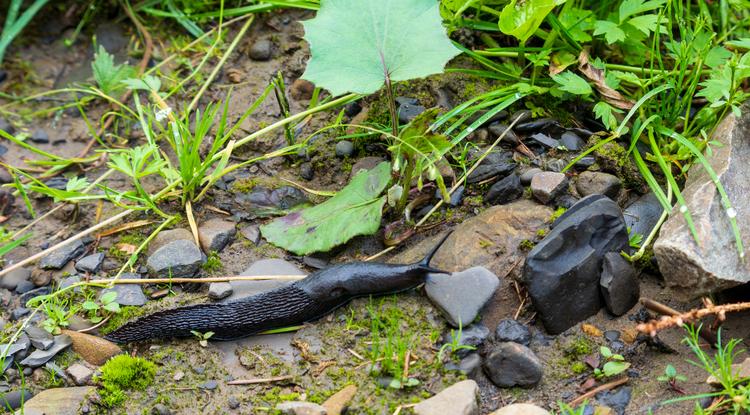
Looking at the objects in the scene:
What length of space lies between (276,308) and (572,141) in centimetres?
142

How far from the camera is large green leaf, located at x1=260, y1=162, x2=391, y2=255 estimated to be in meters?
2.90

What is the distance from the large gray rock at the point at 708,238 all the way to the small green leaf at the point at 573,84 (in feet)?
1.84

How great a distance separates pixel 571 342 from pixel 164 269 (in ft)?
5.20

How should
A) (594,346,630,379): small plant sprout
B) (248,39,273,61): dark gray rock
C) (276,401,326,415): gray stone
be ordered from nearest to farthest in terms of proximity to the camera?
(276,401,326,415): gray stone
(594,346,630,379): small plant sprout
(248,39,273,61): dark gray rock

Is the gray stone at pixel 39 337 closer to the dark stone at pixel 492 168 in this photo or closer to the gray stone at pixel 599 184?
the dark stone at pixel 492 168

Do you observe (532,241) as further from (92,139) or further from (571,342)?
(92,139)

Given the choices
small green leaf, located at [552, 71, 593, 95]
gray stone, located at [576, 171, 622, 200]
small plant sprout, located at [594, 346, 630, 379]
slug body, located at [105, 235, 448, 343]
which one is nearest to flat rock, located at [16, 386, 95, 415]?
slug body, located at [105, 235, 448, 343]

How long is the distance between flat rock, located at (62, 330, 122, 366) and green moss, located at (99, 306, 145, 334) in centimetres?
7

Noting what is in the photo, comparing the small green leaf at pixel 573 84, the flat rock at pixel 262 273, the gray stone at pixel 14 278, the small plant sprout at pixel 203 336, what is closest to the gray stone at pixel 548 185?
the small green leaf at pixel 573 84

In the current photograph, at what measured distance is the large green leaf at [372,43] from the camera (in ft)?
9.03

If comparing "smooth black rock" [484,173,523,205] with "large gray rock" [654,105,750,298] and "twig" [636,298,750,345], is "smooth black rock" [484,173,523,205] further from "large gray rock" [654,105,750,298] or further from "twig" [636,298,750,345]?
"twig" [636,298,750,345]

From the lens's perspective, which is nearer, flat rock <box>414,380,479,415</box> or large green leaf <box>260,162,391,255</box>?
flat rock <box>414,380,479,415</box>

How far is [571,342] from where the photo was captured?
103 inches

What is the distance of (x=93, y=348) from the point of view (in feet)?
9.00
